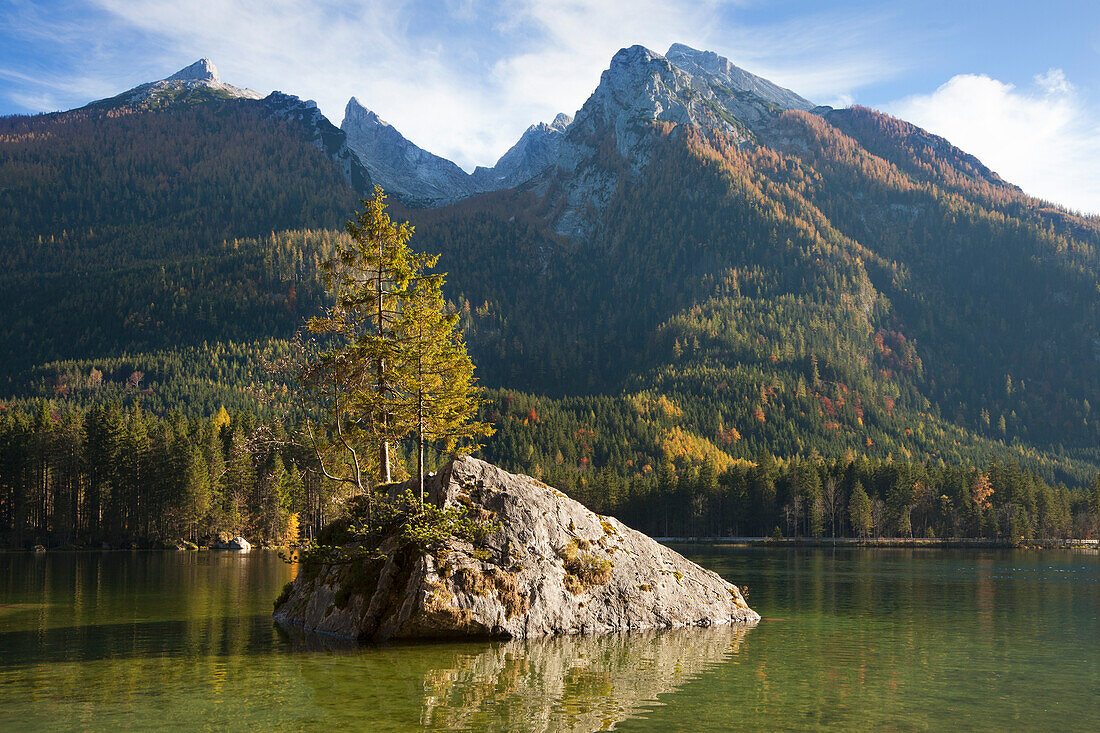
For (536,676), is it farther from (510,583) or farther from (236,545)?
(236,545)

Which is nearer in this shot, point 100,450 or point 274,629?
point 274,629

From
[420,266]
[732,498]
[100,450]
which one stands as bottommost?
[732,498]

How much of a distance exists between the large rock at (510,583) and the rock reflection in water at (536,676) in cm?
111

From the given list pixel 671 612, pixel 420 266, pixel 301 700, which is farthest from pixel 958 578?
pixel 301 700

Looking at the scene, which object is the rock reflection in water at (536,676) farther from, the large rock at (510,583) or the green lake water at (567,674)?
the large rock at (510,583)

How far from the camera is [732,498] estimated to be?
629ft

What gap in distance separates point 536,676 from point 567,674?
1.03 m

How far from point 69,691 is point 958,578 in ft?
243

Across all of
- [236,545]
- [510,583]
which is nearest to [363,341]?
[510,583]

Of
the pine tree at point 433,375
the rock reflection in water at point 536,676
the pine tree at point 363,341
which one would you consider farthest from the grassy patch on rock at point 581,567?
the pine tree at point 363,341

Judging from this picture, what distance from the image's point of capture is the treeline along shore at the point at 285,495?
122 meters

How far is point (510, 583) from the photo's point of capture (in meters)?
34.2

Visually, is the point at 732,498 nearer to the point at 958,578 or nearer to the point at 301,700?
the point at 958,578

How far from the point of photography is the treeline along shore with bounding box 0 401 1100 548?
122m
